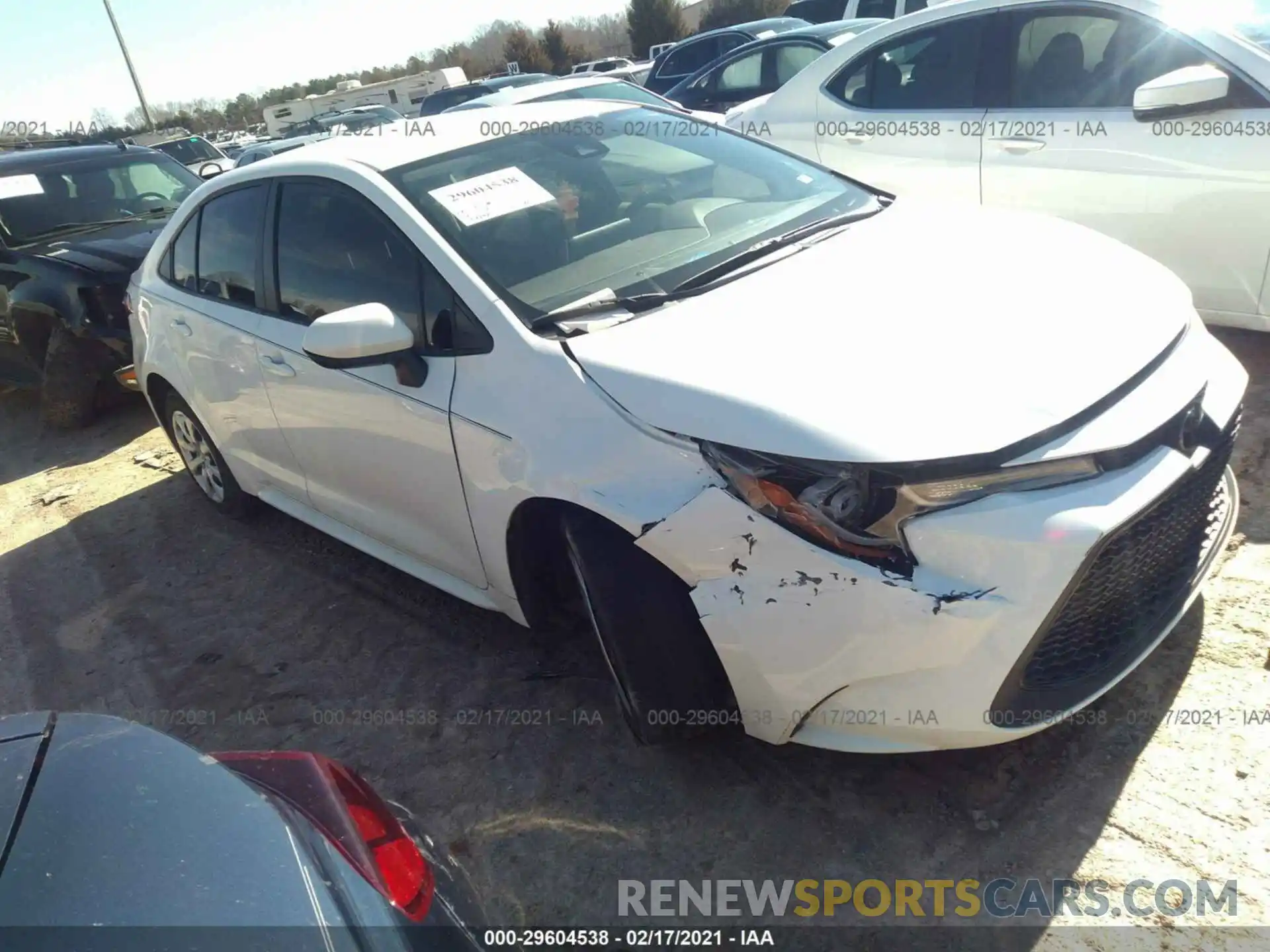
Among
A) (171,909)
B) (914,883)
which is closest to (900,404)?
(914,883)

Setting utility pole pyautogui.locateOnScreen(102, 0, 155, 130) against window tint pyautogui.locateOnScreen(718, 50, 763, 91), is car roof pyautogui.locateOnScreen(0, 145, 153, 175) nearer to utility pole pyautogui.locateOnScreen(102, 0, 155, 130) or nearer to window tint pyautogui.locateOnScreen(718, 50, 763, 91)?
window tint pyautogui.locateOnScreen(718, 50, 763, 91)

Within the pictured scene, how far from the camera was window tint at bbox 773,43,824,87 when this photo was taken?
9711 mm

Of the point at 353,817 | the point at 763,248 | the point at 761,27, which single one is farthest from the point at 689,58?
the point at 353,817

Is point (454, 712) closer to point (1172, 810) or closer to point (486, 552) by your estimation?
point (486, 552)

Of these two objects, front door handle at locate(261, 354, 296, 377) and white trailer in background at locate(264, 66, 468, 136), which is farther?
white trailer in background at locate(264, 66, 468, 136)

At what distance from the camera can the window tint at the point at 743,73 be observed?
9812 millimetres

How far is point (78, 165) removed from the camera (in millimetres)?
7145

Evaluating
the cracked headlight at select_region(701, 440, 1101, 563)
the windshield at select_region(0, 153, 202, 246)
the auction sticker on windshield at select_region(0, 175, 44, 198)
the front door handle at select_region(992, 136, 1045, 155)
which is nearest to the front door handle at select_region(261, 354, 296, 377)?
the cracked headlight at select_region(701, 440, 1101, 563)

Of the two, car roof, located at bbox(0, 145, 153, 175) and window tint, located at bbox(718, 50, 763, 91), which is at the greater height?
car roof, located at bbox(0, 145, 153, 175)

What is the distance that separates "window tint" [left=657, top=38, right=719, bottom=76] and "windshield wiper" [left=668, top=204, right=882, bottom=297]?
1144 cm

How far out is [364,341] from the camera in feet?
8.41

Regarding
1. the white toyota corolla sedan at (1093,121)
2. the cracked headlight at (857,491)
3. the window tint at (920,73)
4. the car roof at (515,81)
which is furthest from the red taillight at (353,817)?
the car roof at (515,81)

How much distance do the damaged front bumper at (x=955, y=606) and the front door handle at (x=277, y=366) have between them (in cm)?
172

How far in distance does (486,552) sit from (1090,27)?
3.49m
